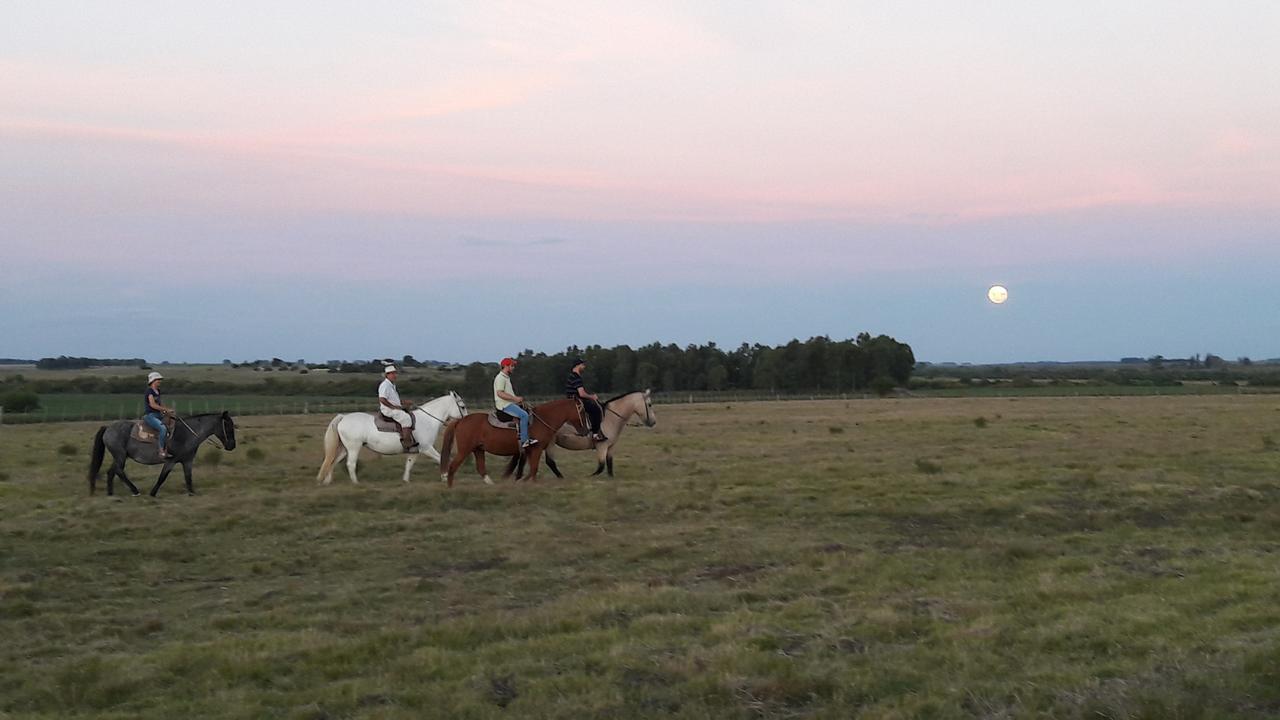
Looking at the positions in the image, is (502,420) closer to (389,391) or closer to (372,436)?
(389,391)

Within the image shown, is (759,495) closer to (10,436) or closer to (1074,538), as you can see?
(1074,538)

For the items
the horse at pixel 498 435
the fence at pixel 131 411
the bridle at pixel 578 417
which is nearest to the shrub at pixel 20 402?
the fence at pixel 131 411

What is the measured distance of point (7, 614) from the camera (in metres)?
8.76

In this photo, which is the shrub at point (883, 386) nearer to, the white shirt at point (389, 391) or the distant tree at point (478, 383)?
the distant tree at point (478, 383)

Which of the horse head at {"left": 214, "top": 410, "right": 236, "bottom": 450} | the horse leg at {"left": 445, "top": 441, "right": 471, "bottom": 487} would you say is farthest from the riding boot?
the horse head at {"left": 214, "top": 410, "right": 236, "bottom": 450}

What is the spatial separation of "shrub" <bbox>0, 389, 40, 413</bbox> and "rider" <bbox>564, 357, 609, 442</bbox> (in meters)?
53.6

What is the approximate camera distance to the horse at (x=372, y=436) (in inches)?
707

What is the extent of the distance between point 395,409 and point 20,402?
5290cm

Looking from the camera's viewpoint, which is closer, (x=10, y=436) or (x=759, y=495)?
(x=759, y=495)

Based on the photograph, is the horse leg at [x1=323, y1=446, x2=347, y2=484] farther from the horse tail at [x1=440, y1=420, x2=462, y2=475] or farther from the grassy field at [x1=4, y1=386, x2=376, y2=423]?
the grassy field at [x1=4, y1=386, x2=376, y2=423]

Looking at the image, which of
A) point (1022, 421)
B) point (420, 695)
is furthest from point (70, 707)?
point (1022, 421)

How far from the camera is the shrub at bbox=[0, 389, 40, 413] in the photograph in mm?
58312

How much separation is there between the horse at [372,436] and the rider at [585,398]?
2062mm

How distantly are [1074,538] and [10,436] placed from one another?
36214 mm
